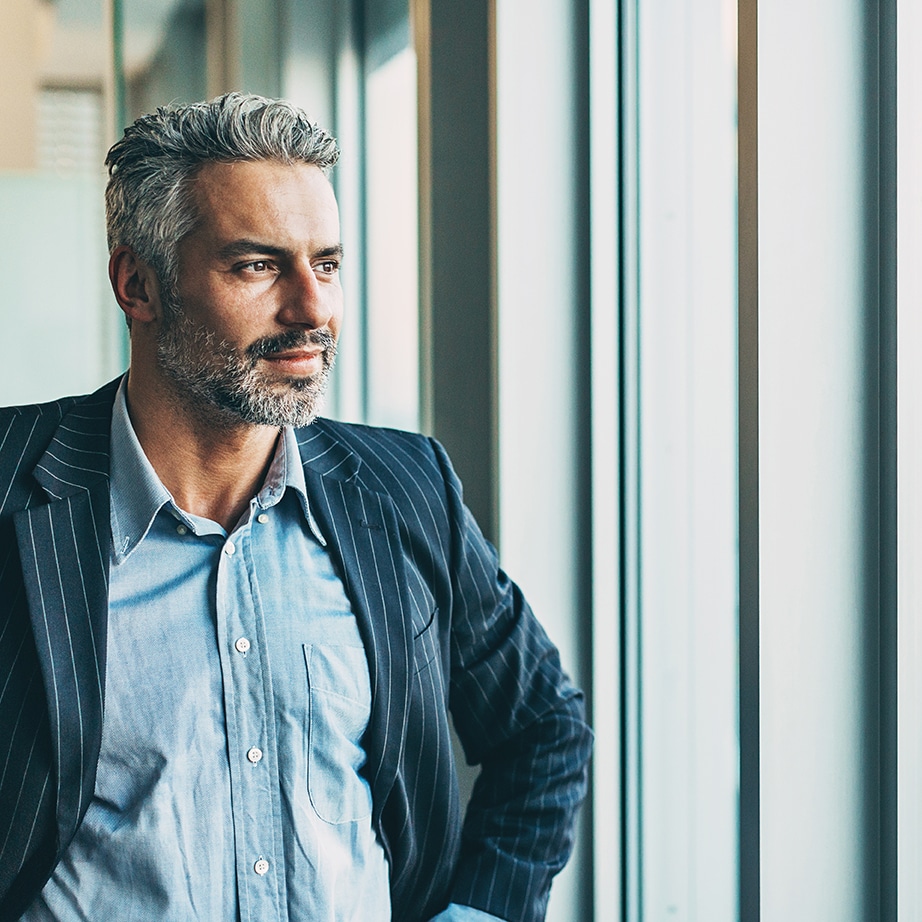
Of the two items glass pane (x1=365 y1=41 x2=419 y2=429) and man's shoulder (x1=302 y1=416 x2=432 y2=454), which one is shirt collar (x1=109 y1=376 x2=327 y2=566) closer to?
man's shoulder (x1=302 y1=416 x2=432 y2=454)

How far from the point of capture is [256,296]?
1.29 m

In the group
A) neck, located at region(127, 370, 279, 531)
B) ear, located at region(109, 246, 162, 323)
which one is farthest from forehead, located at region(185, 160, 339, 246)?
neck, located at region(127, 370, 279, 531)

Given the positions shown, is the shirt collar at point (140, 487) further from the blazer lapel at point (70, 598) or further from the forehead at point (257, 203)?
the forehead at point (257, 203)

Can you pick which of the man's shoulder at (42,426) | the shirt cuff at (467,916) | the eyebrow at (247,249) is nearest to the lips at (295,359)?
the eyebrow at (247,249)

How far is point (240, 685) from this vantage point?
4.00 feet

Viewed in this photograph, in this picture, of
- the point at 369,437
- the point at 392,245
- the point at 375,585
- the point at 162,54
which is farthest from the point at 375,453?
the point at 162,54

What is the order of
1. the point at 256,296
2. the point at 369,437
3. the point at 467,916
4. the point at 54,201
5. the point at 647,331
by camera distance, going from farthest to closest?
the point at 54,201 → the point at 647,331 → the point at 369,437 → the point at 467,916 → the point at 256,296

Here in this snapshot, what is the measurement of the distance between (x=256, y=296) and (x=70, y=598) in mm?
411

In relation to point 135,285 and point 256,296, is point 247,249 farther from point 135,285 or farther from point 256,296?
point 135,285

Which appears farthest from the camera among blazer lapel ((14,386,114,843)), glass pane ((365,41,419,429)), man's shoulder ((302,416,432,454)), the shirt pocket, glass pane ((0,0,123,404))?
glass pane ((365,41,419,429))

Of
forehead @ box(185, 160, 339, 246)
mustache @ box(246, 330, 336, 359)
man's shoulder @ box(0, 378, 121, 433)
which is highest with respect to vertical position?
forehead @ box(185, 160, 339, 246)

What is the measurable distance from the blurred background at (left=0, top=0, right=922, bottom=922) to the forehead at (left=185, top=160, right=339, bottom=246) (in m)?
0.51

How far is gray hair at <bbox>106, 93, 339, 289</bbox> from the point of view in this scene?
1.29 meters

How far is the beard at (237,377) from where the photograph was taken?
1.28 m
